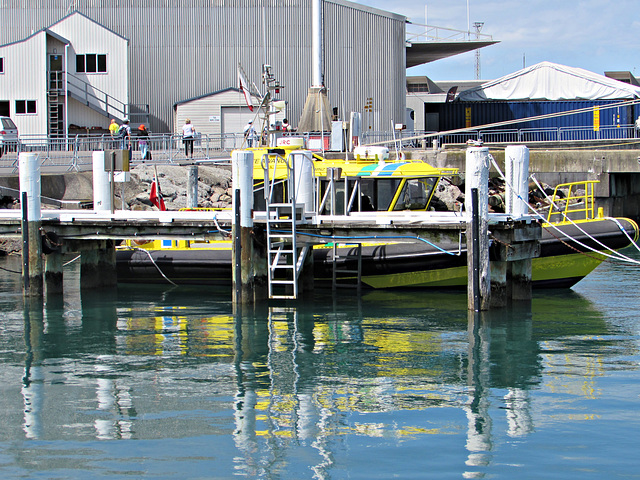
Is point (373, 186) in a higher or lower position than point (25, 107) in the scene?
lower

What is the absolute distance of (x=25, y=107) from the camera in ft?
109

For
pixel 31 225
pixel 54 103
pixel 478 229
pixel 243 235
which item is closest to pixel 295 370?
pixel 243 235

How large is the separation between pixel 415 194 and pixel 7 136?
747 inches

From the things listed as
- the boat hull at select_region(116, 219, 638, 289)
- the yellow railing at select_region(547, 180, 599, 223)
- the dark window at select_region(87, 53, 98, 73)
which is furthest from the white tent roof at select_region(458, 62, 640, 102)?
the boat hull at select_region(116, 219, 638, 289)

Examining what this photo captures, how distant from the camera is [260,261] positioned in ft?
44.9

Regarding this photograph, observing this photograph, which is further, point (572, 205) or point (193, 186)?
point (193, 186)

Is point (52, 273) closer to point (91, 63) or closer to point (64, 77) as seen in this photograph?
point (64, 77)

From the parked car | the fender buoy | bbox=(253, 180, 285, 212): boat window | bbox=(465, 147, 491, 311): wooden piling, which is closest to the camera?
bbox=(465, 147, 491, 311): wooden piling

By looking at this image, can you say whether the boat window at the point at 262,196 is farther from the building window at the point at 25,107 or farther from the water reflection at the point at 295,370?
the building window at the point at 25,107

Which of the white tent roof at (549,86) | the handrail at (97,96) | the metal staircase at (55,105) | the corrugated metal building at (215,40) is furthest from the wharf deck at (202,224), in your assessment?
the white tent roof at (549,86)

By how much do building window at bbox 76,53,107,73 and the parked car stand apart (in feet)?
17.6

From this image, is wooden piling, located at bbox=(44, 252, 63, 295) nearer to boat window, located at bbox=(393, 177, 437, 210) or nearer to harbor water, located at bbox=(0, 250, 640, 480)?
harbor water, located at bbox=(0, 250, 640, 480)

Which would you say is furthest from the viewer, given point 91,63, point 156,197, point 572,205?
point 91,63

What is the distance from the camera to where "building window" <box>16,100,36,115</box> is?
33.2 metres
